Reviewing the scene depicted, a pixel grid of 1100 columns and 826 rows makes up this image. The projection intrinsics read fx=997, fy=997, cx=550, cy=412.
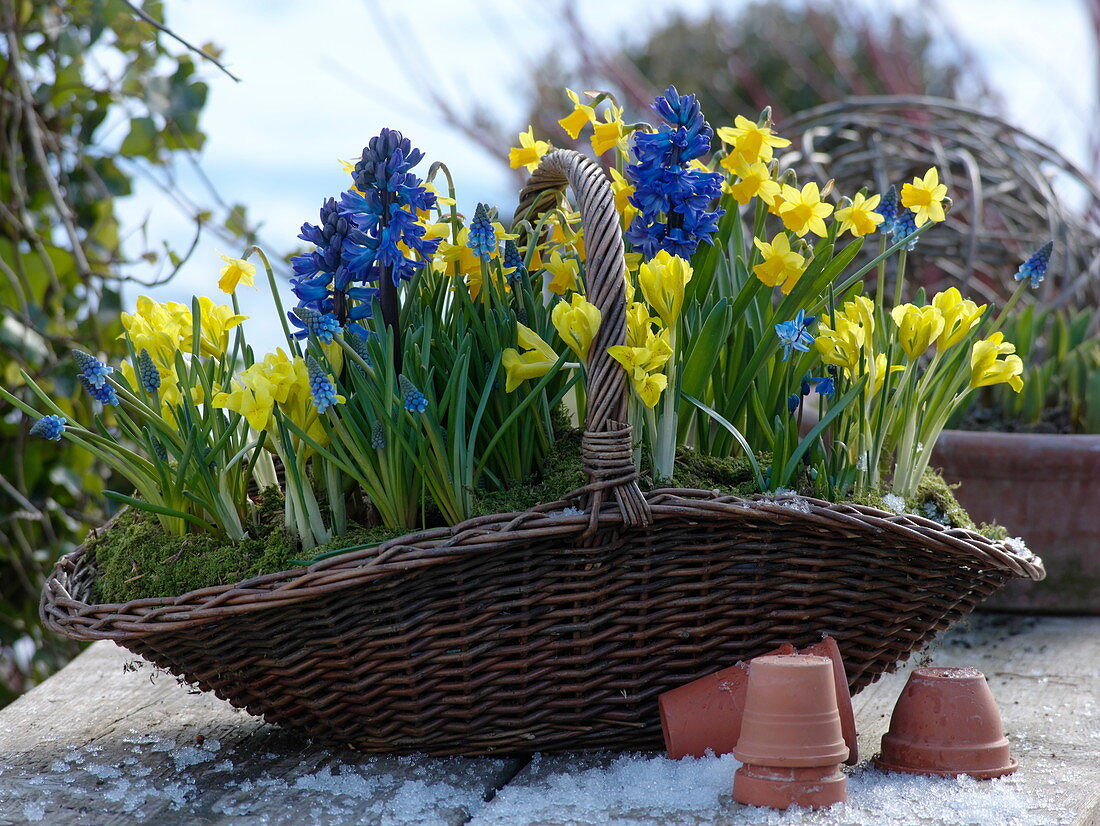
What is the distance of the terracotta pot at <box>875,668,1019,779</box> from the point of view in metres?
0.88

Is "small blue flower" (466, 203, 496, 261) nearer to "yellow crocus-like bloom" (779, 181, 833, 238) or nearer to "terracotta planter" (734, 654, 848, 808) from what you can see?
"yellow crocus-like bloom" (779, 181, 833, 238)

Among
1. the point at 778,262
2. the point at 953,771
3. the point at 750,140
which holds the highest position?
the point at 750,140

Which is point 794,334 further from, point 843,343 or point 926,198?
point 926,198

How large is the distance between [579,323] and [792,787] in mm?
409

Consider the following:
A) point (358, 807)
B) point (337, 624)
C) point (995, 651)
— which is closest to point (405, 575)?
point (337, 624)

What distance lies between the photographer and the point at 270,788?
89cm

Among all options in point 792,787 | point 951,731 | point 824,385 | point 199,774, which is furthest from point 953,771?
point 199,774

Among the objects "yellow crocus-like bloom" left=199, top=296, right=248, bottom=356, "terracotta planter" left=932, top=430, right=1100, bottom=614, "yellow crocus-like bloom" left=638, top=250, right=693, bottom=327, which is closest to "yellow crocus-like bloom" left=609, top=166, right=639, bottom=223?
"yellow crocus-like bloom" left=638, top=250, right=693, bottom=327

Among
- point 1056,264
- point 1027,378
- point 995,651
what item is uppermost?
point 1056,264

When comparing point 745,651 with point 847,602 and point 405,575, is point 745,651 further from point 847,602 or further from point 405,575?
point 405,575

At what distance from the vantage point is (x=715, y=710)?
884 millimetres

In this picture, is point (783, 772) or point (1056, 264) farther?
point (1056, 264)

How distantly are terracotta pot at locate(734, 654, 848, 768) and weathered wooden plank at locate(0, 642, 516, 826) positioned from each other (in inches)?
10.0

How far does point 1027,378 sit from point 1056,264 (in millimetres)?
610
